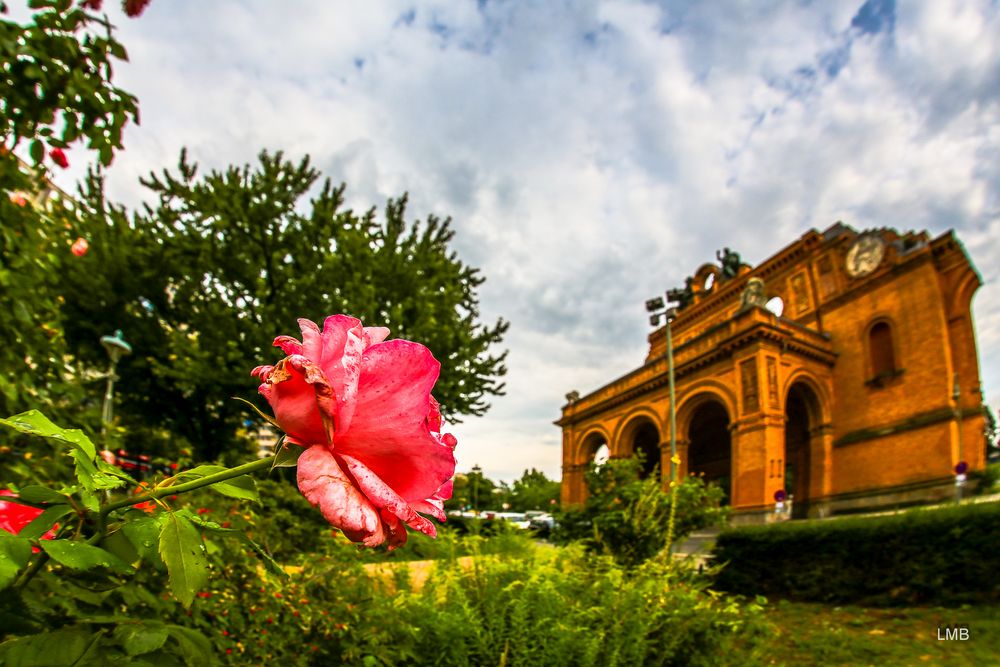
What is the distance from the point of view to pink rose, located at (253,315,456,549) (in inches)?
23.1

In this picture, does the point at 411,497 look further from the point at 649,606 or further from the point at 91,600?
the point at 649,606

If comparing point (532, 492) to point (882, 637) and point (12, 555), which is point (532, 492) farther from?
point (12, 555)

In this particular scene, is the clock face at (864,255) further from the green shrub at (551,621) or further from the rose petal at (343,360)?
the rose petal at (343,360)

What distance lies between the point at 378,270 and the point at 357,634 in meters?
9.20

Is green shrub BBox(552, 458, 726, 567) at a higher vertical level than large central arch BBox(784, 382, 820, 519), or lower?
lower

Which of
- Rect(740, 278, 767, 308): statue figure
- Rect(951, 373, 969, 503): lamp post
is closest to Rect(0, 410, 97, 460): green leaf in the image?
Rect(951, 373, 969, 503): lamp post

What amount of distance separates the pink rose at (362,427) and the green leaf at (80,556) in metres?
0.27

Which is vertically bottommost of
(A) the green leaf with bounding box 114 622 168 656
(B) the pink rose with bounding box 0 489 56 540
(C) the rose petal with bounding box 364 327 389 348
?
(A) the green leaf with bounding box 114 622 168 656

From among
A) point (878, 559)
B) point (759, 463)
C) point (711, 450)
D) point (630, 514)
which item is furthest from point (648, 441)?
point (630, 514)

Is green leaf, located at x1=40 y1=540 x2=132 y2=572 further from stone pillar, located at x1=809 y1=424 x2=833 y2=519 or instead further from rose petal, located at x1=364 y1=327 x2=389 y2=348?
stone pillar, located at x1=809 y1=424 x2=833 y2=519

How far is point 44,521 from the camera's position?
2.16 feet

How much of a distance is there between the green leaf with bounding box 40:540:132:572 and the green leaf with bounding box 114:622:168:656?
0.18 m

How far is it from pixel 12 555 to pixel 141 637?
266 mm

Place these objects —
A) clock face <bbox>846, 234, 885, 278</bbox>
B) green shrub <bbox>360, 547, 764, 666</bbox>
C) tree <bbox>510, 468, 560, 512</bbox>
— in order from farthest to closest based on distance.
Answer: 1. tree <bbox>510, 468, 560, 512</bbox>
2. clock face <bbox>846, 234, 885, 278</bbox>
3. green shrub <bbox>360, 547, 764, 666</bbox>
